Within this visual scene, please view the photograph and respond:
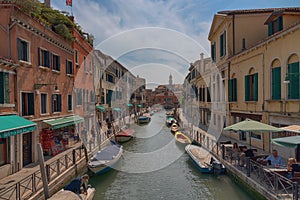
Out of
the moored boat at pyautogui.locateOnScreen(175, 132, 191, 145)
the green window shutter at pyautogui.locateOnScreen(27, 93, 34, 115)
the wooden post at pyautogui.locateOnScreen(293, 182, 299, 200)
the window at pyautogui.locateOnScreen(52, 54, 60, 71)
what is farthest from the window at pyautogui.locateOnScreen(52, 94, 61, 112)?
the wooden post at pyautogui.locateOnScreen(293, 182, 299, 200)

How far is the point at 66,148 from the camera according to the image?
15.9 m

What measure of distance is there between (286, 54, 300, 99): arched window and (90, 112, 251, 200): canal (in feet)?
15.4

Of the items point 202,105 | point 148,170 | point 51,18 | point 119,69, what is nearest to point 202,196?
point 148,170

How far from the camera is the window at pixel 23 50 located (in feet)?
36.0

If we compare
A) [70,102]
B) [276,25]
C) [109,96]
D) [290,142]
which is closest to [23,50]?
[70,102]

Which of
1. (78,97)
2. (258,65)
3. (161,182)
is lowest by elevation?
(161,182)

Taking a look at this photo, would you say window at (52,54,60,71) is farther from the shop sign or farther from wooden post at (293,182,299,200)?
wooden post at (293,182,299,200)

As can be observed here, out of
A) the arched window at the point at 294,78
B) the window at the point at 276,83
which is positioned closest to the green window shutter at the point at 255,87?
the window at the point at 276,83

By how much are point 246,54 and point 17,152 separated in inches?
546

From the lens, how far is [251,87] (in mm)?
15836

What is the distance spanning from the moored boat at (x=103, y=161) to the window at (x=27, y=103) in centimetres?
398

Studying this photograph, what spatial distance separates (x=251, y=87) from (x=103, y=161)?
399 inches

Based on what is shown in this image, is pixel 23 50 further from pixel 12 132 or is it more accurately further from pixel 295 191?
pixel 295 191

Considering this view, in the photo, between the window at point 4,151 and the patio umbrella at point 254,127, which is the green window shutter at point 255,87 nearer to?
the patio umbrella at point 254,127
